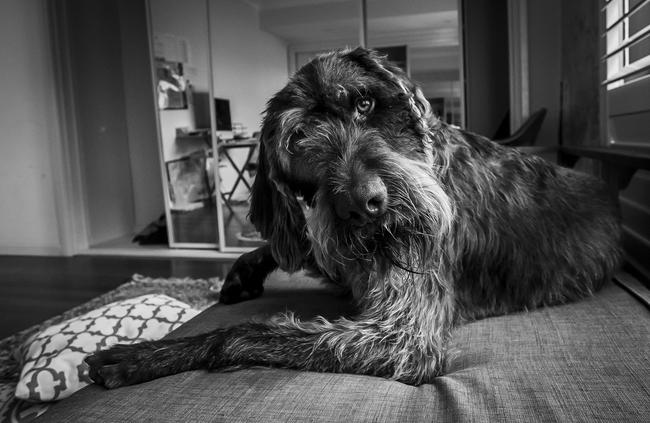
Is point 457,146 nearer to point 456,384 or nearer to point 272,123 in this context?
point 272,123

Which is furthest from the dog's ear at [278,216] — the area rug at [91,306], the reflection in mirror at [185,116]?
the reflection in mirror at [185,116]

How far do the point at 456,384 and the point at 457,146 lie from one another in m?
0.70

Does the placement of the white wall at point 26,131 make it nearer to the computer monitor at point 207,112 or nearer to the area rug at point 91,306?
the computer monitor at point 207,112

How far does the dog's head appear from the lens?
122 centimetres

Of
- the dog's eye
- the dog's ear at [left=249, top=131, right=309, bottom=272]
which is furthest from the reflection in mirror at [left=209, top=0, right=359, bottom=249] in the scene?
the dog's eye

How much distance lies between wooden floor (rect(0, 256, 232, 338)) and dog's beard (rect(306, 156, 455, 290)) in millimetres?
2846

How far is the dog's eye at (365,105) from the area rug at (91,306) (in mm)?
Result: 1554

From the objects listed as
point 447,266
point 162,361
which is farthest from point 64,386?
point 447,266

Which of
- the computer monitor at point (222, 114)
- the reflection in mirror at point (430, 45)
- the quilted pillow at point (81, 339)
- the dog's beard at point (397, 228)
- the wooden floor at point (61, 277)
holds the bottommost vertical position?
the wooden floor at point (61, 277)

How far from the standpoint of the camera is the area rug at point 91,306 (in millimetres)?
2023

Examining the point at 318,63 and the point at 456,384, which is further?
the point at 318,63

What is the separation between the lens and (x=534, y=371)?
112cm

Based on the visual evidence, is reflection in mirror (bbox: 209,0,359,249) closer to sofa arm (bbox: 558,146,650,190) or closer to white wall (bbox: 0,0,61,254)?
white wall (bbox: 0,0,61,254)

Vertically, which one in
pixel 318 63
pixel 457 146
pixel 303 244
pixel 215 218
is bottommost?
pixel 215 218
